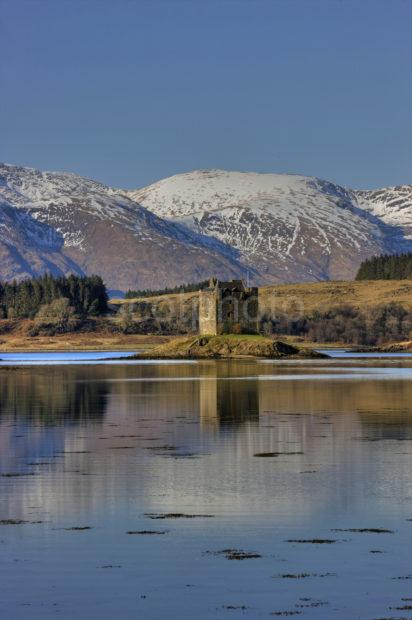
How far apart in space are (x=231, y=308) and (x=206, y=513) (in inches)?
4871

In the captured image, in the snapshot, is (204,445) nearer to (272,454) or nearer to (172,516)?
Answer: (272,454)

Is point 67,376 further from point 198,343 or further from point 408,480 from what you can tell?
point 408,480

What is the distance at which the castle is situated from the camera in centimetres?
15150

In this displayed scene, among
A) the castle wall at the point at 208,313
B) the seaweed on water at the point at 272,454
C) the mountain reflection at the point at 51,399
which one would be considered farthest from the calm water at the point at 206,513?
the castle wall at the point at 208,313

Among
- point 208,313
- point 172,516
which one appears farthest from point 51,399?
point 208,313

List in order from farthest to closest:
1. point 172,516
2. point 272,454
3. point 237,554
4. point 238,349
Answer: point 238,349 → point 272,454 → point 172,516 → point 237,554

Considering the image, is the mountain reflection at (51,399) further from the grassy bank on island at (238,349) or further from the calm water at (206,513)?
the grassy bank on island at (238,349)

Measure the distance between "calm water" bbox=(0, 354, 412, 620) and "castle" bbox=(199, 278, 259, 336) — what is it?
93408 millimetres

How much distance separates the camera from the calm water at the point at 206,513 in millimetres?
20797

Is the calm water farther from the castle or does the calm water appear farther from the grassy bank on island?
the castle

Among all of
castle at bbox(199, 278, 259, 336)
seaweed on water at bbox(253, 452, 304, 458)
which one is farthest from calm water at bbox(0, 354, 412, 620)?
castle at bbox(199, 278, 259, 336)

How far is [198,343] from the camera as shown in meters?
155

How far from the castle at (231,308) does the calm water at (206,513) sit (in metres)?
93.4

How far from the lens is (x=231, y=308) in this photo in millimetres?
152000
